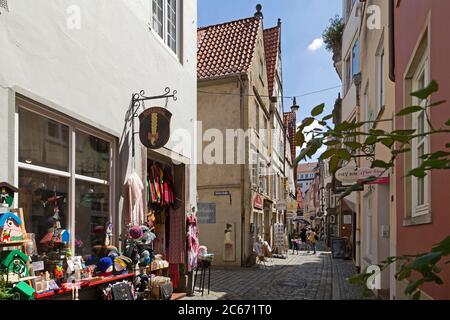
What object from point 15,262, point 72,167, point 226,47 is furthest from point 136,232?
point 226,47

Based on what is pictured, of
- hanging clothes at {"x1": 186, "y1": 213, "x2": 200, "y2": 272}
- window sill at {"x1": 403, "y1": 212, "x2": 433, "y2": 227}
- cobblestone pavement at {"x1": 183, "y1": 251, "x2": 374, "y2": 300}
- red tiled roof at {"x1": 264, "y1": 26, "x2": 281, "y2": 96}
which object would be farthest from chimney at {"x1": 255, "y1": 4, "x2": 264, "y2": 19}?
window sill at {"x1": 403, "y1": 212, "x2": 433, "y2": 227}

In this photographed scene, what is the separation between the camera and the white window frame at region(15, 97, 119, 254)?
458cm

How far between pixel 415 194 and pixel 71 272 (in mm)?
4356

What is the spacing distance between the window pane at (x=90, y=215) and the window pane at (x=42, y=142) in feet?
1.74

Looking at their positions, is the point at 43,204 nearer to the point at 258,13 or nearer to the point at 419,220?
the point at 419,220

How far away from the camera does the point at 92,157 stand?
6051 mm

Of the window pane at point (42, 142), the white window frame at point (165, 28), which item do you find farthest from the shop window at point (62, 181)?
the white window frame at point (165, 28)

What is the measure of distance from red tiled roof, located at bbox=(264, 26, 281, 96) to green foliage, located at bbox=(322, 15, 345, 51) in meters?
6.12

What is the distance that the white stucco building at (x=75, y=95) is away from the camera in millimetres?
4348

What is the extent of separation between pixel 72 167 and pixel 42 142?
25.9 inches

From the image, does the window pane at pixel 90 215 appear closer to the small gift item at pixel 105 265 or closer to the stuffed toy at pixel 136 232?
the small gift item at pixel 105 265


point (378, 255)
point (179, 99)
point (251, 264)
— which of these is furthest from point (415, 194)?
point (251, 264)

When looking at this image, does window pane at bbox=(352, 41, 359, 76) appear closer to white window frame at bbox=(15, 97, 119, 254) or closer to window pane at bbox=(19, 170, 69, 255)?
white window frame at bbox=(15, 97, 119, 254)

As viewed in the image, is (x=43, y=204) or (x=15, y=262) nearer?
(x=15, y=262)
